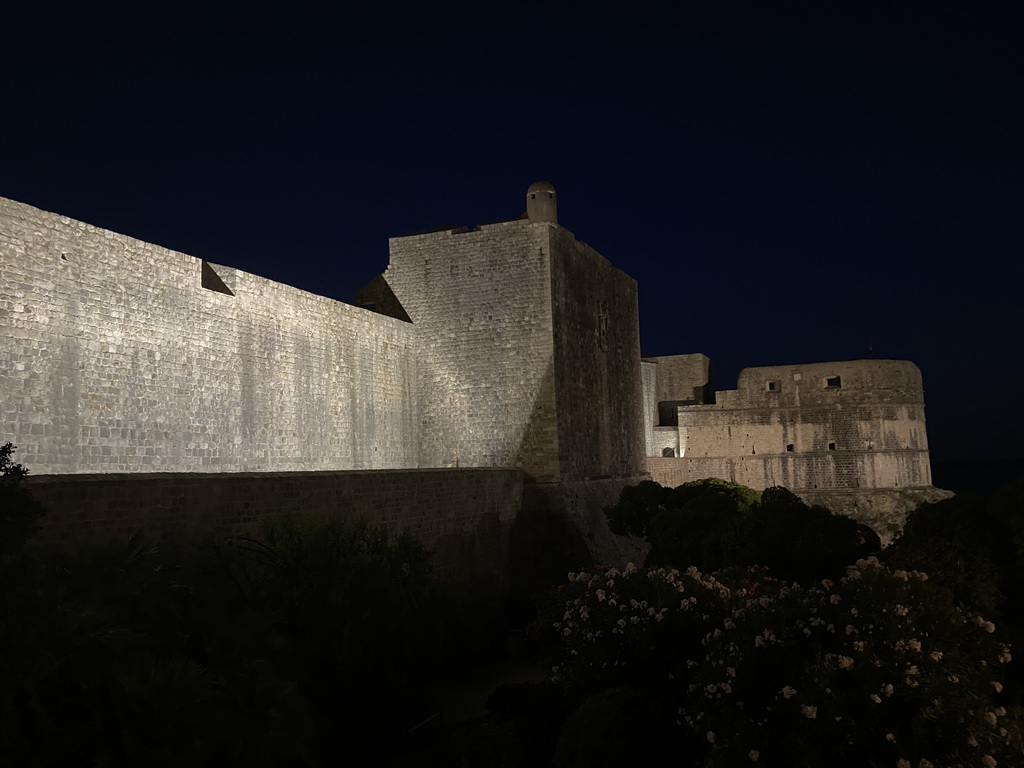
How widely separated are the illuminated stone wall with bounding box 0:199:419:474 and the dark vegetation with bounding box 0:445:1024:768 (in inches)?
126

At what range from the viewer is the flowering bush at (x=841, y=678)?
6027 millimetres

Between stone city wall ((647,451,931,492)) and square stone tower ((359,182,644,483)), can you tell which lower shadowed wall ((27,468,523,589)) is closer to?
square stone tower ((359,182,644,483))

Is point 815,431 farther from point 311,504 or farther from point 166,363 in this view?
point 166,363

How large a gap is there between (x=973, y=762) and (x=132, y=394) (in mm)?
9890

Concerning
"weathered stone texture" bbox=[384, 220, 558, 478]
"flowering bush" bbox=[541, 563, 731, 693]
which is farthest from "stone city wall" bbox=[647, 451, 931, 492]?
"flowering bush" bbox=[541, 563, 731, 693]

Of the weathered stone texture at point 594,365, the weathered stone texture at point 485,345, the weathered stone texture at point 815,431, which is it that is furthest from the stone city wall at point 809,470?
the weathered stone texture at point 485,345

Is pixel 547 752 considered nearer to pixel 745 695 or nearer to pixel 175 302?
pixel 745 695

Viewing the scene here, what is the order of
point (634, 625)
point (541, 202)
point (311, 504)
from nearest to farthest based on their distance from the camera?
point (634, 625) < point (311, 504) < point (541, 202)

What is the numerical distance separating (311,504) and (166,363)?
3.35 metres

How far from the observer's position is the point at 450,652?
A: 10.8 metres

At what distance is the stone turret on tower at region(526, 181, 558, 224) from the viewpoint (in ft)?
60.6

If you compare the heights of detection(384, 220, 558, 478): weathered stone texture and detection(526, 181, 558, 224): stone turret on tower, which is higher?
detection(526, 181, 558, 224): stone turret on tower

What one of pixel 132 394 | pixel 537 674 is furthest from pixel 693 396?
pixel 132 394

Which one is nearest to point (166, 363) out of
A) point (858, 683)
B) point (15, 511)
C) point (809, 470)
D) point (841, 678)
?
point (15, 511)
